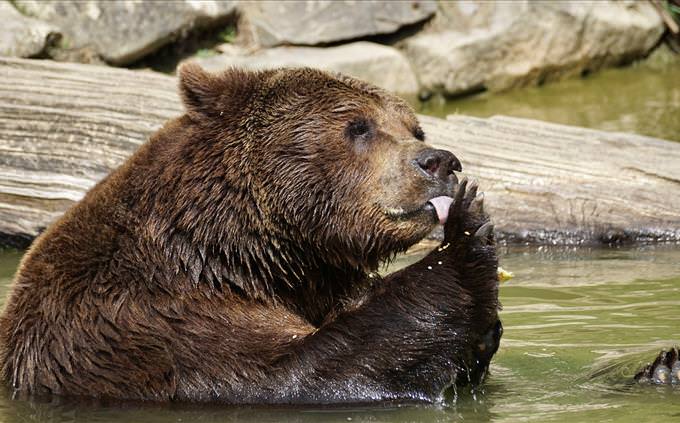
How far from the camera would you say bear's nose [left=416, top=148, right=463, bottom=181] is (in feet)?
20.8

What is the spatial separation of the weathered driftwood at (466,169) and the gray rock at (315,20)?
5.38 m

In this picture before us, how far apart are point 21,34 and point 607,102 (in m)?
7.64

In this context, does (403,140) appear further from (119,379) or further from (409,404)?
(119,379)

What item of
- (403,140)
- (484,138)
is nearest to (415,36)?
(484,138)

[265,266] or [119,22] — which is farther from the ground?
[265,266]

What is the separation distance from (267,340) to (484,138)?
16.8 ft

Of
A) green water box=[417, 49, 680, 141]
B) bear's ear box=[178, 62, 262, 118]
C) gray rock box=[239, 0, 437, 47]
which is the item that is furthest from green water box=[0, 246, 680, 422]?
gray rock box=[239, 0, 437, 47]

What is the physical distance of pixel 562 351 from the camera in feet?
24.2

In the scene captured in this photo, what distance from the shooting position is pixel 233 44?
16.0m

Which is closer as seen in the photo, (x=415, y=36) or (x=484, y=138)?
(x=484, y=138)

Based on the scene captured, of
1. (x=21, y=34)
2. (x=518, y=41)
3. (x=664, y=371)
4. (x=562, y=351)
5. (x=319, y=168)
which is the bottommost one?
(x=518, y=41)

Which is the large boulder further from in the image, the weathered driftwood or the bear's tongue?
the bear's tongue

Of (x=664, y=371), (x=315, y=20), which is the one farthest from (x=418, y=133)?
(x=315, y=20)

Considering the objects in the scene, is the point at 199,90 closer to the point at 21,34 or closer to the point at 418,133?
the point at 418,133
